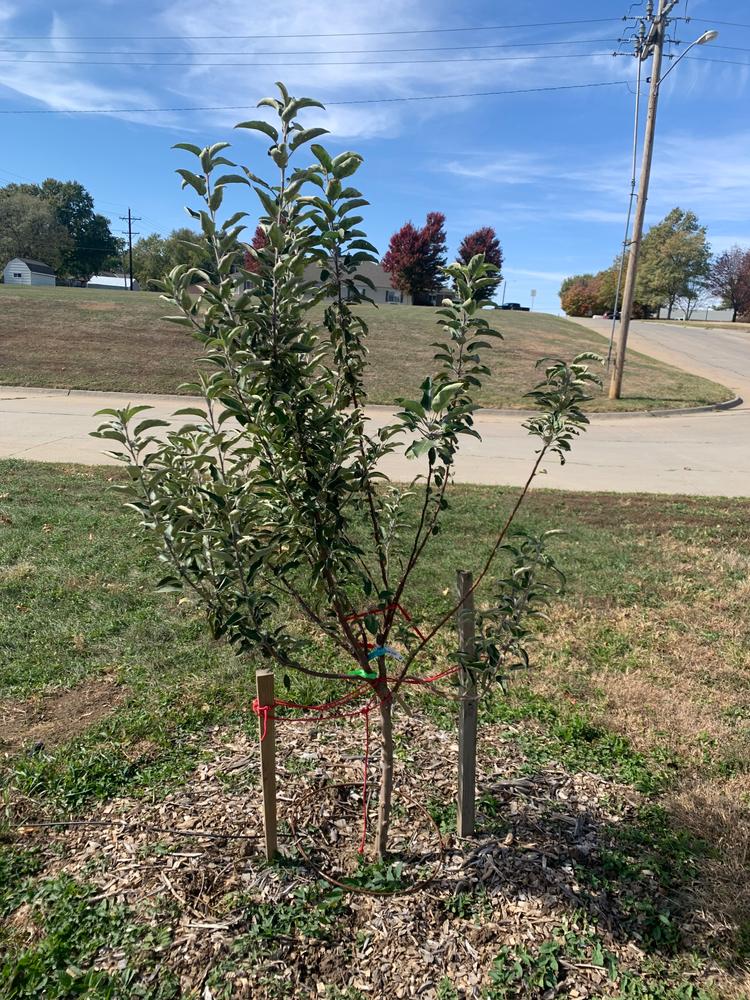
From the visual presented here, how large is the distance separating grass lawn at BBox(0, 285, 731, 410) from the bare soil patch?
1247cm

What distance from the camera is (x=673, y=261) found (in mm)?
61156

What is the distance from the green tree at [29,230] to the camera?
233ft

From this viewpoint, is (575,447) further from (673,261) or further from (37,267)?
(37,267)

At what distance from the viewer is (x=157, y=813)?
2768 millimetres

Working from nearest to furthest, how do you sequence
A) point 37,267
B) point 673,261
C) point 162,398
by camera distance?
point 162,398 → point 673,261 → point 37,267

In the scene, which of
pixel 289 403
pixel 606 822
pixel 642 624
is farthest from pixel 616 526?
pixel 289 403

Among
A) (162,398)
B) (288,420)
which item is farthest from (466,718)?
(162,398)

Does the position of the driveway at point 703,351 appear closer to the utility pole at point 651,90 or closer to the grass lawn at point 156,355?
the grass lawn at point 156,355

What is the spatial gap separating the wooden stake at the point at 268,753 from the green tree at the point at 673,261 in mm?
67600

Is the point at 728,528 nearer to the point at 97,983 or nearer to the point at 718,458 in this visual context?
the point at 718,458

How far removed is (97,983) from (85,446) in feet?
29.3

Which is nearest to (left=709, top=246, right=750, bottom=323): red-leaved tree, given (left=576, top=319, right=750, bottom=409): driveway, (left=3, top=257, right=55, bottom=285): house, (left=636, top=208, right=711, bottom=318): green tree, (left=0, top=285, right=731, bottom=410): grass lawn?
(left=636, top=208, right=711, bottom=318): green tree

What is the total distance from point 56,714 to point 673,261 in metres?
68.3

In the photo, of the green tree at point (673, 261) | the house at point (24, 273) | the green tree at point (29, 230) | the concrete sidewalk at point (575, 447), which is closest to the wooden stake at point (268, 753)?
the concrete sidewalk at point (575, 447)
